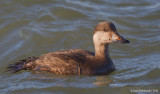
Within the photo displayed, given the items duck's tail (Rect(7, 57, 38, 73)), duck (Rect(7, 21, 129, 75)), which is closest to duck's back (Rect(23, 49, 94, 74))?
duck (Rect(7, 21, 129, 75))

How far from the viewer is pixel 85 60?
26.9ft

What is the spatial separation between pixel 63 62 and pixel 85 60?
565 mm

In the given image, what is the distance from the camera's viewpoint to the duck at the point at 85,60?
8.07m

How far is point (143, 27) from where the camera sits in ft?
40.8

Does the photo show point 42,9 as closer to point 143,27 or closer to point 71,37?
point 71,37

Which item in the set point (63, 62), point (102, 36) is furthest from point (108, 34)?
point (63, 62)

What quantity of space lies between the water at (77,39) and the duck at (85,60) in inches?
6.3

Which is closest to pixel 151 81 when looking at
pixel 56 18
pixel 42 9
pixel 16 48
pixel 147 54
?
pixel 147 54

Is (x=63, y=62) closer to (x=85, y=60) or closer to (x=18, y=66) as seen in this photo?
(x=85, y=60)

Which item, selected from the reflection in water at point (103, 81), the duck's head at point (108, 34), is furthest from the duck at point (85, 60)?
the reflection in water at point (103, 81)

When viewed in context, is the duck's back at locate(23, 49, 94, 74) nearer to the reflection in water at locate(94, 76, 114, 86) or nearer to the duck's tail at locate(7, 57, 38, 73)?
the duck's tail at locate(7, 57, 38, 73)

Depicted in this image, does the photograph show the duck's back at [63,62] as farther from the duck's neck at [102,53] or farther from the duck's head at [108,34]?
the duck's head at [108,34]

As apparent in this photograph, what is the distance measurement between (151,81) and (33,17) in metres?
6.05

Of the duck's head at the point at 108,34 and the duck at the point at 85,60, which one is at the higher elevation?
the duck's head at the point at 108,34
